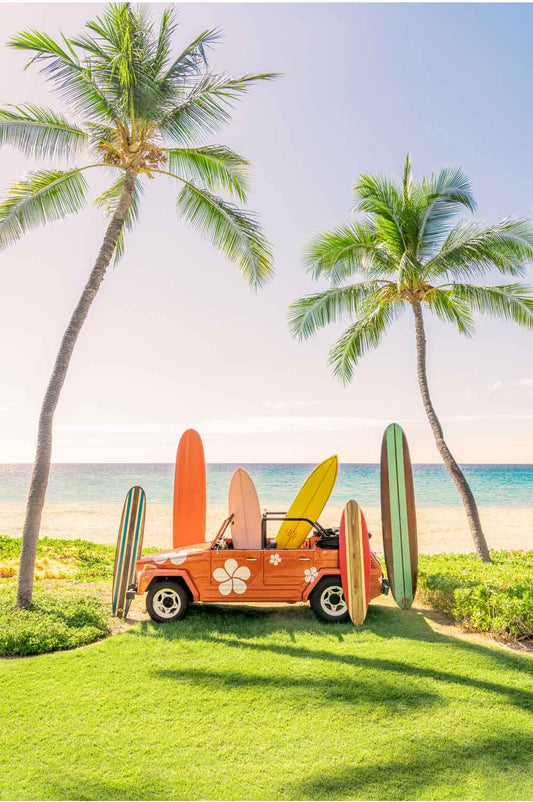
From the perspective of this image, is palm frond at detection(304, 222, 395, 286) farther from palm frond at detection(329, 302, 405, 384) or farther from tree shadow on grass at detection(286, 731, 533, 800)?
tree shadow on grass at detection(286, 731, 533, 800)

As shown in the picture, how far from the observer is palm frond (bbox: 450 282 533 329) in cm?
1073

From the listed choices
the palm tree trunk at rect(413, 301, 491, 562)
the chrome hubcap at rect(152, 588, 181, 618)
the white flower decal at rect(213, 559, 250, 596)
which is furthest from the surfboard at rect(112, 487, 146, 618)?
the palm tree trunk at rect(413, 301, 491, 562)

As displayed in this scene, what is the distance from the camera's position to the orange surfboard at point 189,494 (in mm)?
8367

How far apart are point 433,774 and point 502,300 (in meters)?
9.69

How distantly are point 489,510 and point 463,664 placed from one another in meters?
38.8

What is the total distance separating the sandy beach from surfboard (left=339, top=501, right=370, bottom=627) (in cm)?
1266

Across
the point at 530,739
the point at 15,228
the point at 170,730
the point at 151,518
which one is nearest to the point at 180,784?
the point at 170,730

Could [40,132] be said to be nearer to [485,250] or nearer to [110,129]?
[110,129]

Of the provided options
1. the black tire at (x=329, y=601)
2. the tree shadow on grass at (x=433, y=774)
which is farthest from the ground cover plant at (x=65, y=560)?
the tree shadow on grass at (x=433, y=774)

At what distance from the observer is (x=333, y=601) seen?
267 inches

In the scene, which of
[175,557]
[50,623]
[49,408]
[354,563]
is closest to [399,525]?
[354,563]

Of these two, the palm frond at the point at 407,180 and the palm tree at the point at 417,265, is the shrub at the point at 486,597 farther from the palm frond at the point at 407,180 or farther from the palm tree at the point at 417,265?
the palm frond at the point at 407,180

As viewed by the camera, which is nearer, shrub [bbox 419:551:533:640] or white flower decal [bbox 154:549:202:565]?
shrub [bbox 419:551:533:640]

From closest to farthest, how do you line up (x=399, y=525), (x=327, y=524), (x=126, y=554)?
1. (x=399, y=525)
2. (x=126, y=554)
3. (x=327, y=524)
